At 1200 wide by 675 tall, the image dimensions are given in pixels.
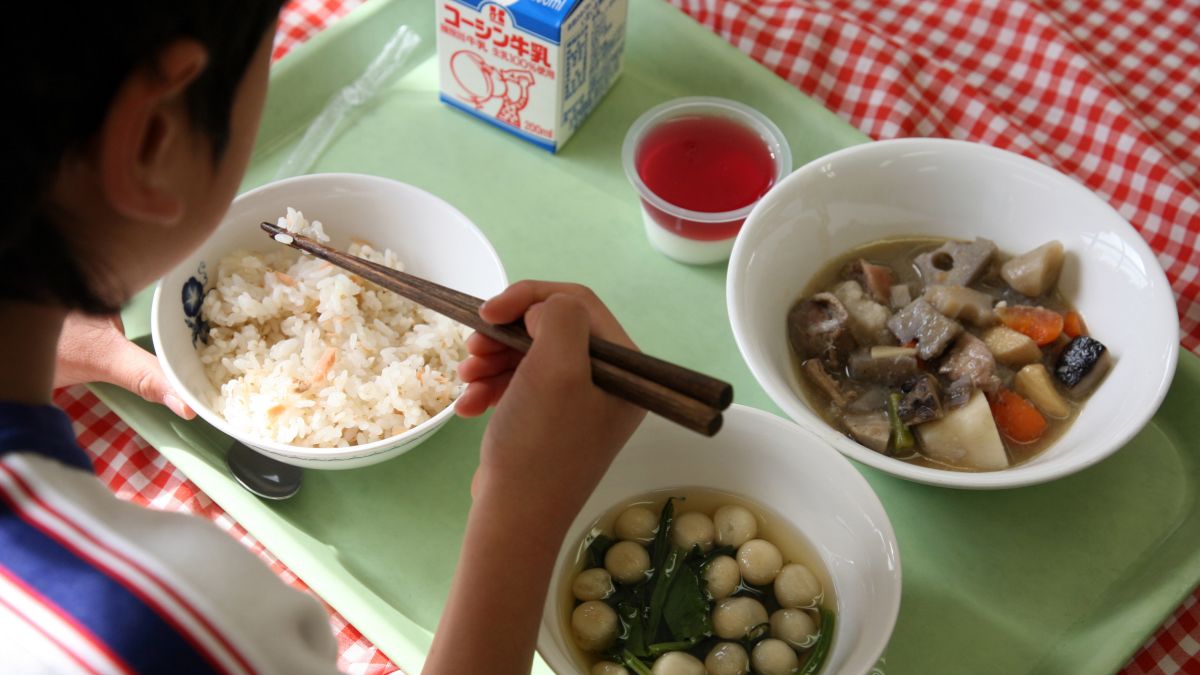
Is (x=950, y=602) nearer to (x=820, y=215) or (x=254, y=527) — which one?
(x=820, y=215)

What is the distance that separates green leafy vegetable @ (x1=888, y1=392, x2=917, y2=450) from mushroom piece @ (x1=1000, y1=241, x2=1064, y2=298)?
11.6 inches

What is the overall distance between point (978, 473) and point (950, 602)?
0.19 m

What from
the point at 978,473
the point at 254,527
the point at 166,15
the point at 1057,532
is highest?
the point at 166,15

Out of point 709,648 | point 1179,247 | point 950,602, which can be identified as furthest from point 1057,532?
point 1179,247

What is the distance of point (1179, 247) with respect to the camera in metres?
1.76

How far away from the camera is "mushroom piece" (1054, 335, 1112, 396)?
4.51 feet

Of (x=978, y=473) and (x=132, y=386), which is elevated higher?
(x=978, y=473)

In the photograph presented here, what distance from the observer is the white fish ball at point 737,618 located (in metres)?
1.21

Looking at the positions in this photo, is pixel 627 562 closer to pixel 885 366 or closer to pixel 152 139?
pixel 885 366

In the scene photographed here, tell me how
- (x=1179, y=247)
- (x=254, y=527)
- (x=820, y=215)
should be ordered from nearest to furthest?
(x=254, y=527), (x=820, y=215), (x=1179, y=247)

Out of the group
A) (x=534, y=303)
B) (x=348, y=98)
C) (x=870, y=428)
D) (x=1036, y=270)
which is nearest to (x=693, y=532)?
(x=870, y=428)

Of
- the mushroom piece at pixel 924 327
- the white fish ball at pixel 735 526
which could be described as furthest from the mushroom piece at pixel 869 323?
the white fish ball at pixel 735 526

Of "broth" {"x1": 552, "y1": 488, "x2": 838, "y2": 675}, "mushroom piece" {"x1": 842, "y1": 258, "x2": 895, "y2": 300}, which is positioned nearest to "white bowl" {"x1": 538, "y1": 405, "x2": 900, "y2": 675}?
"broth" {"x1": 552, "y1": 488, "x2": 838, "y2": 675}

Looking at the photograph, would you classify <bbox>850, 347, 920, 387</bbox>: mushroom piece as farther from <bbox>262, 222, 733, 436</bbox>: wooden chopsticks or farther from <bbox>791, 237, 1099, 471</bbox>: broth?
<bbox>262, 222, 733, 436</bbox>: wooden chopsticks
